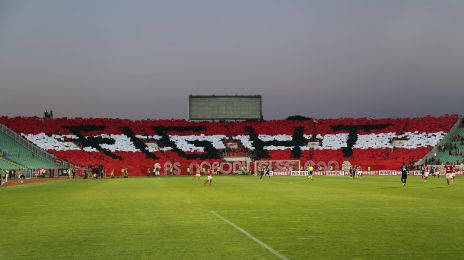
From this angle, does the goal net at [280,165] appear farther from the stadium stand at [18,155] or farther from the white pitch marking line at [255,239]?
the white pitch marking line at [255,239]

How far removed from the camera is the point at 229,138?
10912cm

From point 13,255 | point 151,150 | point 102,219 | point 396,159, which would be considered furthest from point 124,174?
point 13,255

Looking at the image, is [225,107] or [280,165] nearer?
[280,165]

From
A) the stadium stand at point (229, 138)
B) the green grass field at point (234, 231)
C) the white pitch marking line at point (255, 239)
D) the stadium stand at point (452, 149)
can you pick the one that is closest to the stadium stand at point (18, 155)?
the stadium stand at point (229, 138)

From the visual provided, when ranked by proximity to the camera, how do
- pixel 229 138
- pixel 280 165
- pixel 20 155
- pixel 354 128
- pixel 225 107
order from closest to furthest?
1. pixel 20 155
2. pixel 280 165
3. pixel 225 107
4. pixel 229 138
5. pixel 354 128

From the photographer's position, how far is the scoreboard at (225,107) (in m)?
108

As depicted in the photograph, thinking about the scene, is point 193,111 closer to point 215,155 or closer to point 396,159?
point 215,155

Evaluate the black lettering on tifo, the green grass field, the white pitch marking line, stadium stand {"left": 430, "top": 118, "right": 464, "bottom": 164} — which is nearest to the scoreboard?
the black lettering on tifo

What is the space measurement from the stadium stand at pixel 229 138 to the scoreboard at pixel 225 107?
381 cm

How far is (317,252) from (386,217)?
303 inches

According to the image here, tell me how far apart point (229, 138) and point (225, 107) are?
562 centimetres

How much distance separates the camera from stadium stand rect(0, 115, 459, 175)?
96.4 metres

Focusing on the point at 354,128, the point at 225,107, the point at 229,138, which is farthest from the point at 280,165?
the point at 354,128

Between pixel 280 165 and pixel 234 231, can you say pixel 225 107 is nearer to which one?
pixel 280 165
